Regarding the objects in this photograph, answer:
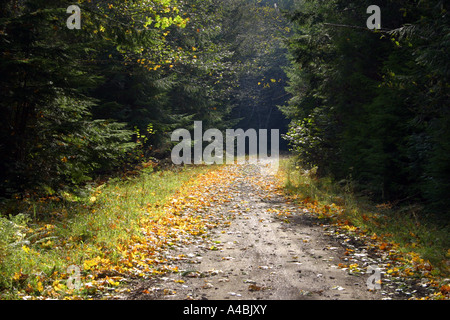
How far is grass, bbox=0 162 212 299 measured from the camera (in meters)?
5.12

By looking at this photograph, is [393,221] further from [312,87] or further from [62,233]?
[312,87]

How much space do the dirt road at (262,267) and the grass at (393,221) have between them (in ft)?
3.18

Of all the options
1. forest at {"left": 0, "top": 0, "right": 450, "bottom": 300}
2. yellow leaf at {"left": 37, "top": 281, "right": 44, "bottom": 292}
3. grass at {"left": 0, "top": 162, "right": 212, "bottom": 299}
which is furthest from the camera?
forest at {"left": 0, "top": 0, "right": 450, "bottom": 300}

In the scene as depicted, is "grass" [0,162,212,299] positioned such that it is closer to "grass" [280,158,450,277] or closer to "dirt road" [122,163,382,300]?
"dirt road" [122,163,382,300]

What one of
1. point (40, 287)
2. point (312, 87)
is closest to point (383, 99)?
point (312, 87)

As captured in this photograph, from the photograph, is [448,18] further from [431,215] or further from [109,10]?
[109,10]

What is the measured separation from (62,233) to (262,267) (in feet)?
12.7

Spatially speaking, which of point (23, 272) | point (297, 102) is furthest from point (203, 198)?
point (297, 102)

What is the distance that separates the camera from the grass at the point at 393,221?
21.8 ft

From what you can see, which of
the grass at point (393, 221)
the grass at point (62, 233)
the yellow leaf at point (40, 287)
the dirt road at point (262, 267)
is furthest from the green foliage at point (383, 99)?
the yellow leaf at point (40, 287)

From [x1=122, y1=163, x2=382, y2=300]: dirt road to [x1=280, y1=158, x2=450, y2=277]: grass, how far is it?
969mm

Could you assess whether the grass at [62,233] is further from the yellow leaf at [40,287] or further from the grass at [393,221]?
the grass at [393,221]

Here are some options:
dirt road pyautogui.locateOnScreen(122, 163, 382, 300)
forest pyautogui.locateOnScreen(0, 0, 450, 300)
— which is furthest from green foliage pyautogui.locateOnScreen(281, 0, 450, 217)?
dirt road pyautogui.locateOnScreen(122, 163, 382, 300)
